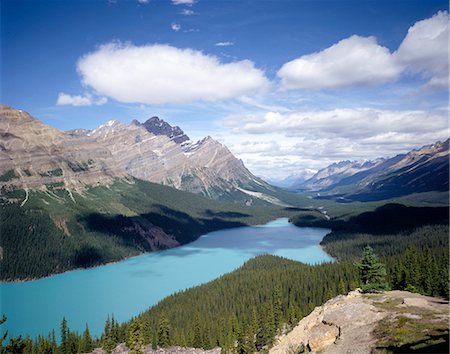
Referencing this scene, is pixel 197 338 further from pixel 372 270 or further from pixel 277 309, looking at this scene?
pixel 372 270

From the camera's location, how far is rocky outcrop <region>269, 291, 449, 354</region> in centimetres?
3753

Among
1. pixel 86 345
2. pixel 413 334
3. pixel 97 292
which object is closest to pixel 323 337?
pixel 413 334

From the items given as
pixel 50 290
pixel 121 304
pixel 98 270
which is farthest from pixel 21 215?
pixel 121 304

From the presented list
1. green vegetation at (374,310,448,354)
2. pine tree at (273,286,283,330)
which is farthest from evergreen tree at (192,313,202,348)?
green vegetation at (374,310,448,354)

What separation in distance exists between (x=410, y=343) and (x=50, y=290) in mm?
143808

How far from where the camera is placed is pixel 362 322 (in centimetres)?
4350

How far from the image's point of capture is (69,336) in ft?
259

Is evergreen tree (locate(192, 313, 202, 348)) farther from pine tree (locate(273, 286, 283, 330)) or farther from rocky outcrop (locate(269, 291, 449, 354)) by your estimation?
rocky outcrop (locate(269, 291, 449, 354))

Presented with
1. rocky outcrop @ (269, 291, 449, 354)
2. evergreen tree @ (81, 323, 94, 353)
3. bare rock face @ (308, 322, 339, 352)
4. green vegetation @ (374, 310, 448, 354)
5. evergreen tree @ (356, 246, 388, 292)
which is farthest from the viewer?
evergreen tree @ (81, 323, 94, 353)

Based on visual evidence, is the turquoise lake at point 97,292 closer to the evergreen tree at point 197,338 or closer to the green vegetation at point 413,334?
the evergreen tree at point 197,338

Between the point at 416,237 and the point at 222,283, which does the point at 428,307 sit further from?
the point at 416,237

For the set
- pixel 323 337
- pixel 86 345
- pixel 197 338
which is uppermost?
pixel 323 337

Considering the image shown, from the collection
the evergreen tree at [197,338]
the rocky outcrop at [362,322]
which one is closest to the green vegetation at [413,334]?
the rocky outcrop at [362,322]

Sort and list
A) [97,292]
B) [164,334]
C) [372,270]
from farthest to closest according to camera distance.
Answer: [97,292] → [164,334] → [372,270]
